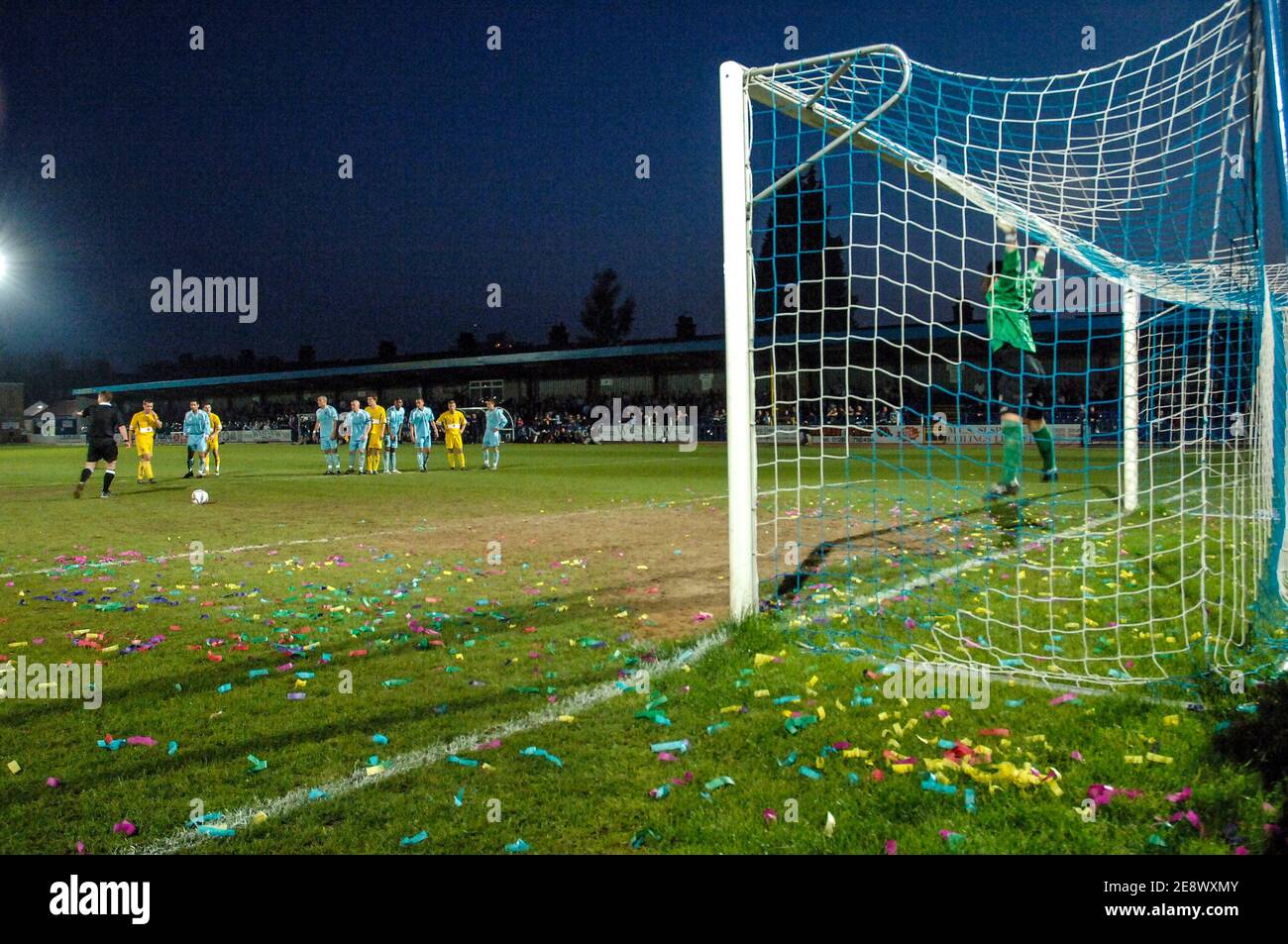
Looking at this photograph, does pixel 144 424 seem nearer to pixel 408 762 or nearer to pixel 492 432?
pixel 492 432

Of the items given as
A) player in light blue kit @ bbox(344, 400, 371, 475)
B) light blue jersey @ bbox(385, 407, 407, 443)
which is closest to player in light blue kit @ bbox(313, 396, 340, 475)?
player in light blue kit @ bbox(344, 400, 371, 475)

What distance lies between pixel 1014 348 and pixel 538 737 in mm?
6580

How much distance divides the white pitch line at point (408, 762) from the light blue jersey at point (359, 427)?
56.4ft

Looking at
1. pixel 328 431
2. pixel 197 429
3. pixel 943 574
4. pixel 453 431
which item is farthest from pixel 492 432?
pixel 943 574

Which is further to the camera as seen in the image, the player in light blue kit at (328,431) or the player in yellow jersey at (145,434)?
the player in light blue kit at (328,431)

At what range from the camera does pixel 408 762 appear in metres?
3.25

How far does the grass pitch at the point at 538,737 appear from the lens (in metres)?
2.68

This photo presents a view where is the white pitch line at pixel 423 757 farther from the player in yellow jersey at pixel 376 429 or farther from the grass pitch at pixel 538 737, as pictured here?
the player in yellow jersey at pixel 376 429

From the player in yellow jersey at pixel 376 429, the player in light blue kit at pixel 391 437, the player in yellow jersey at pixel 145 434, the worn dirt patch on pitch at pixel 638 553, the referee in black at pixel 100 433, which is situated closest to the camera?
the worn dirt patch on pitch at pixel 638 553

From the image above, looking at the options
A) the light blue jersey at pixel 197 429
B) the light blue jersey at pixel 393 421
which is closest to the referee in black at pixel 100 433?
the light blue jersey at pixel 197 429

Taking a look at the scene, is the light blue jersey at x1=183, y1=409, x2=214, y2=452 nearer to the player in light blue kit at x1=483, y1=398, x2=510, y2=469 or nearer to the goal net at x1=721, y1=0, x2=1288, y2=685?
the player in light blue kit at x1=483, y1=398, x2=510, y2=469

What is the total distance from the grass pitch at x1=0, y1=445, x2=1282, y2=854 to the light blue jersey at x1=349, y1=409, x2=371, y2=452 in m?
13.6

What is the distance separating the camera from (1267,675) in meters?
3.79

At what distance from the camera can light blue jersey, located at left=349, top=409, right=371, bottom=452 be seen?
65.6 feet
